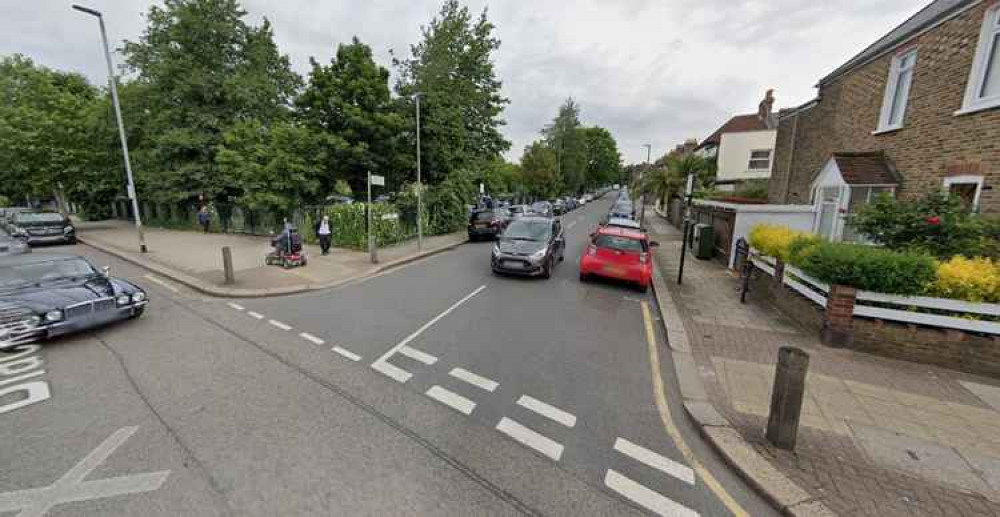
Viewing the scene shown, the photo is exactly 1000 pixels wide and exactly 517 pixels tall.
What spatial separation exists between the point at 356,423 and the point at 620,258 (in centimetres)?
740

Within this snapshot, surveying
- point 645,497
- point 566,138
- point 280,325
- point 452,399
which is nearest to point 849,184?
point 645,497

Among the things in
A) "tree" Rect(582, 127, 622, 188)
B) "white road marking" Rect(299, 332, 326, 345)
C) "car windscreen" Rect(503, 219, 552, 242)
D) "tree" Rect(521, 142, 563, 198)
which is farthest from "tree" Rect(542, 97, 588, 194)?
"white road marking" Rect(299, 332, 326, 345)

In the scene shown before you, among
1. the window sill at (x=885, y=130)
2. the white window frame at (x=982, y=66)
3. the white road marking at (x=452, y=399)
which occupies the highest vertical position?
the white window frame at (x=982, y=66)

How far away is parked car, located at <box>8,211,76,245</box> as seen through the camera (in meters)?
14.9

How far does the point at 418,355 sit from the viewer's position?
5.16 m

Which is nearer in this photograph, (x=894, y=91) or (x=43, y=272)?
(x=43, y=272)

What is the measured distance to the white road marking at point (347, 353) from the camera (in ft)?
16.5

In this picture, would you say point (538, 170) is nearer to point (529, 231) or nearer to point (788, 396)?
point (529, 231)

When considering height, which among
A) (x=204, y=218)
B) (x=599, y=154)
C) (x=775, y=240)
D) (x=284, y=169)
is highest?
(x=599, y=154)

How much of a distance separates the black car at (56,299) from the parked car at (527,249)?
7403mm

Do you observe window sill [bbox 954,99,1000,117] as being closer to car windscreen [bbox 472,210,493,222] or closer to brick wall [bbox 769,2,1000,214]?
brick wall [bbox 769,2,1000,214]

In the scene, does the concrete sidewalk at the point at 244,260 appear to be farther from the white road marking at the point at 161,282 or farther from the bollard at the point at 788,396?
the bollard at the point at 788,396

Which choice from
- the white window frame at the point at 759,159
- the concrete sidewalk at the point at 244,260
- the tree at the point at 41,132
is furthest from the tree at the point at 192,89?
the white window frame at the point at 759,159

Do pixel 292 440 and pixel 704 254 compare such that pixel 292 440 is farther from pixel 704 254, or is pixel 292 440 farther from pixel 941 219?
pixel 704 254
